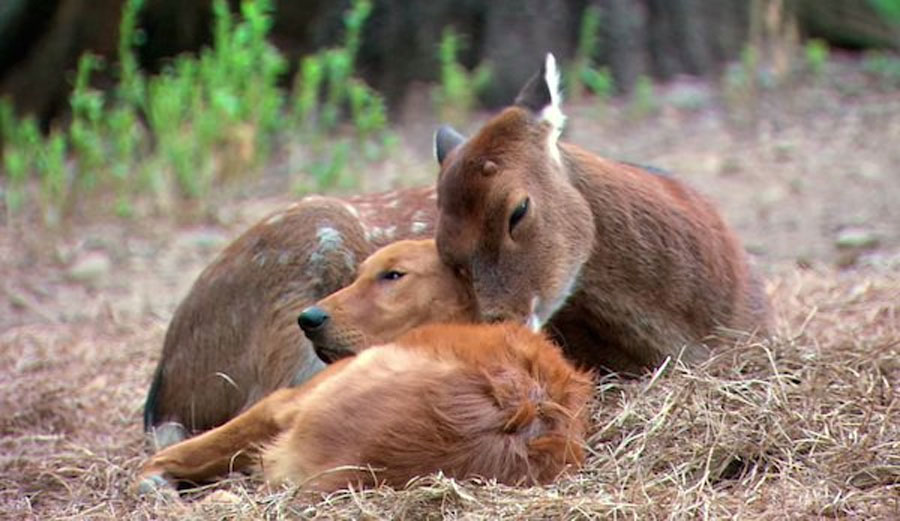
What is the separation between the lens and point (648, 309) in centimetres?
592

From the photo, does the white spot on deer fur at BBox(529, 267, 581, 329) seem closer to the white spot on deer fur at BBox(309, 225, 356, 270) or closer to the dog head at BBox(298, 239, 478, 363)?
the dog head at BBox(298, 239, 478, 363)

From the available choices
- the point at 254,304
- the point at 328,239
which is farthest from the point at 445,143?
the point at 254,304

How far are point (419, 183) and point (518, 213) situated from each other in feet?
17.6

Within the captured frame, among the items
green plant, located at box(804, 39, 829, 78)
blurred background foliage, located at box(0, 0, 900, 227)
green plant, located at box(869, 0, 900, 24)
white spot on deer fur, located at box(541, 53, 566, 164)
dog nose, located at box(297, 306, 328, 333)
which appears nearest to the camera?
dog nose, located at box(297, 306, 328, 333)

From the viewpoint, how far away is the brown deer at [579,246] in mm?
5605

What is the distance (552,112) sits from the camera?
5.97 m

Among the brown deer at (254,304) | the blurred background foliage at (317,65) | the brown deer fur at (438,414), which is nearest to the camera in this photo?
the brown deer fur at (438,414)

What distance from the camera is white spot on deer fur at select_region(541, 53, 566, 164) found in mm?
5949

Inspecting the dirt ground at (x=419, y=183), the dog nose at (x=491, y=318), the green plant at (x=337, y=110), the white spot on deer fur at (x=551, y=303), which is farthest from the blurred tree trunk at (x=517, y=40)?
the dog nose at (x=491, y=318)

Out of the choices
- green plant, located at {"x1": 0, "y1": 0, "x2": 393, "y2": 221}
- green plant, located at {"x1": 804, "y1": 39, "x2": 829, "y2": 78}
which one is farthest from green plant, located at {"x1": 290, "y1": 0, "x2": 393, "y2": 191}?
green plant, located at {"x1": 804, "y1": 39, "x2": 829, "y2": 78}

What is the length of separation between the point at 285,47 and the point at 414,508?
9.33 m

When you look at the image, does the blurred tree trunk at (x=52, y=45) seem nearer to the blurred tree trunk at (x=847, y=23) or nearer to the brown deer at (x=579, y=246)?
the blurred tree trunk at (x=847, y=23)

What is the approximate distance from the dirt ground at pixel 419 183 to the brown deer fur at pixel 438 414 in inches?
4.6

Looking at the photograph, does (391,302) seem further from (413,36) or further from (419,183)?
(413,36)
